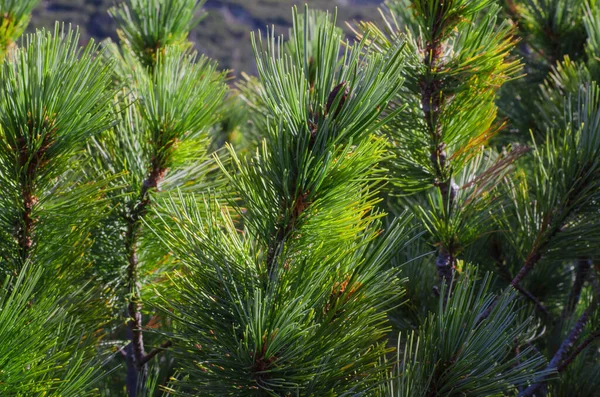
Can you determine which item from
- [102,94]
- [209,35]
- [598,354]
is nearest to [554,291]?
[598,354]

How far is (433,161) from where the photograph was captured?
3.46 ft

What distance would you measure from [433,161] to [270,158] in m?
0.41

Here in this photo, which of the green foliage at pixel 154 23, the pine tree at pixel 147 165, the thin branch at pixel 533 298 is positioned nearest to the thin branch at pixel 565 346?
the thin branch at pixel 533 298

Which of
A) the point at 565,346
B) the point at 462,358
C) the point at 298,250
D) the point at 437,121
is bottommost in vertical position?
the point at 565,346

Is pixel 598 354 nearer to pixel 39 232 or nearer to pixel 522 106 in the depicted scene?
pixel 522 106

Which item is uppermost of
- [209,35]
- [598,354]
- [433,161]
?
[209,35]

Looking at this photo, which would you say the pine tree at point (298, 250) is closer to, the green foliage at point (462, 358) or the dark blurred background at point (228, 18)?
the green foliage at point (462, 358)

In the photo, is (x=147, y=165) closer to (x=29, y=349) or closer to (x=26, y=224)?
(x=26, y=224)

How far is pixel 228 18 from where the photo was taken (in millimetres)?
46719

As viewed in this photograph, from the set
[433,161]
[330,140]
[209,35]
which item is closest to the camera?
[330,140]

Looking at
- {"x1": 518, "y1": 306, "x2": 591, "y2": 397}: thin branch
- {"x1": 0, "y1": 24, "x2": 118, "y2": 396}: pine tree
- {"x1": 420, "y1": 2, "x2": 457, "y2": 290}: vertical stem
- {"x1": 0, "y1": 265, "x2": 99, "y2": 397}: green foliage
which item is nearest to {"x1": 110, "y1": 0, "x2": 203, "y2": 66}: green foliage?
{"x1": 0, "y1": 24, "x2": 118, "y2": 396}: pine tree

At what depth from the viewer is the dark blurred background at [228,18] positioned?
3550cm

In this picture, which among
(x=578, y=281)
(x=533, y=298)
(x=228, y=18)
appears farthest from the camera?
(x=228, y=18)

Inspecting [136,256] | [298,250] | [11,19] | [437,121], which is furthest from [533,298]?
[11,19]
